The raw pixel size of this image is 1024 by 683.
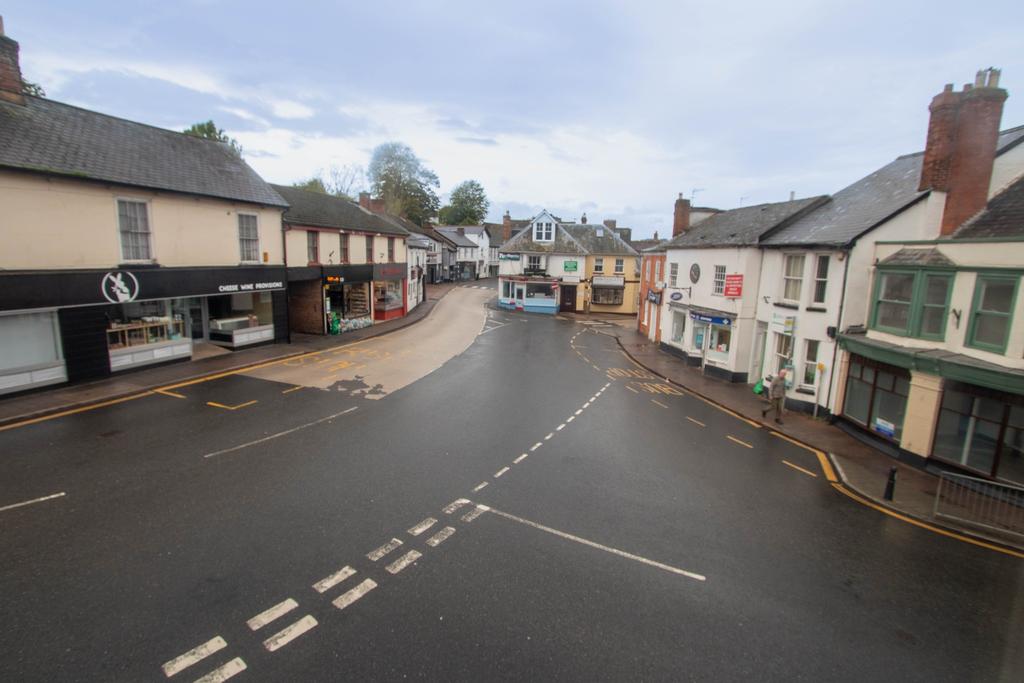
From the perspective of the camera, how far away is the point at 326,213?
95.2ft

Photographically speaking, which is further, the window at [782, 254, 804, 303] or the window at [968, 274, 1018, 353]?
the window at [782, 254, 804, 303]

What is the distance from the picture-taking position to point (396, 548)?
24.9 ft

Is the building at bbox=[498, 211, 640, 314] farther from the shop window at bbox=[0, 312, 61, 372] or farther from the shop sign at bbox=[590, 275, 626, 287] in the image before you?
the shop window at bbox=[0, 312, 61, 372]

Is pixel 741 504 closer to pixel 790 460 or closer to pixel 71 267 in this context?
pixel 790 460

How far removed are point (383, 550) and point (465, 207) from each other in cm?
9871

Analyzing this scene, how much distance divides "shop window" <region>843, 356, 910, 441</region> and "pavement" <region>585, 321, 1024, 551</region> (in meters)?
0.69

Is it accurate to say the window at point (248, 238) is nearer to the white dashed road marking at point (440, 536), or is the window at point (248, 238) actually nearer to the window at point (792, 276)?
the white dashed road marking at point (440, 536)

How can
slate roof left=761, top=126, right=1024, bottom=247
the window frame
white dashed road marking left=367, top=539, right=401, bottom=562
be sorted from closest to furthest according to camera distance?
1. white dashed road marking left=367, top=539, right=401, bottom=562
2. the window frame
3. slate roof left=761, top=126, right=1024, bottom=247

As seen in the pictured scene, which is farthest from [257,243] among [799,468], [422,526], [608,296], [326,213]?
[608,296]

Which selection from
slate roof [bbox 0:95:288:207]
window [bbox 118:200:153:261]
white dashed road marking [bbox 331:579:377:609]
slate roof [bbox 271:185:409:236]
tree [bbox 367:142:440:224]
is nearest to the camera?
white dashed road marking [bbox 331:579:377:609]

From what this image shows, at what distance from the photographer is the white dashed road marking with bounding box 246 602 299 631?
19.2 ft

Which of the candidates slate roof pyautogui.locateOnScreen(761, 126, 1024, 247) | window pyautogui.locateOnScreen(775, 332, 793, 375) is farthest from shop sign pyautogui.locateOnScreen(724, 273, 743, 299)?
window pyautogui.locateOnScreen(775, 332, 793, 375)

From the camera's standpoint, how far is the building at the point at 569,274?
49.1m

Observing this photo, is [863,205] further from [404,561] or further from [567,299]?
[567,299]
